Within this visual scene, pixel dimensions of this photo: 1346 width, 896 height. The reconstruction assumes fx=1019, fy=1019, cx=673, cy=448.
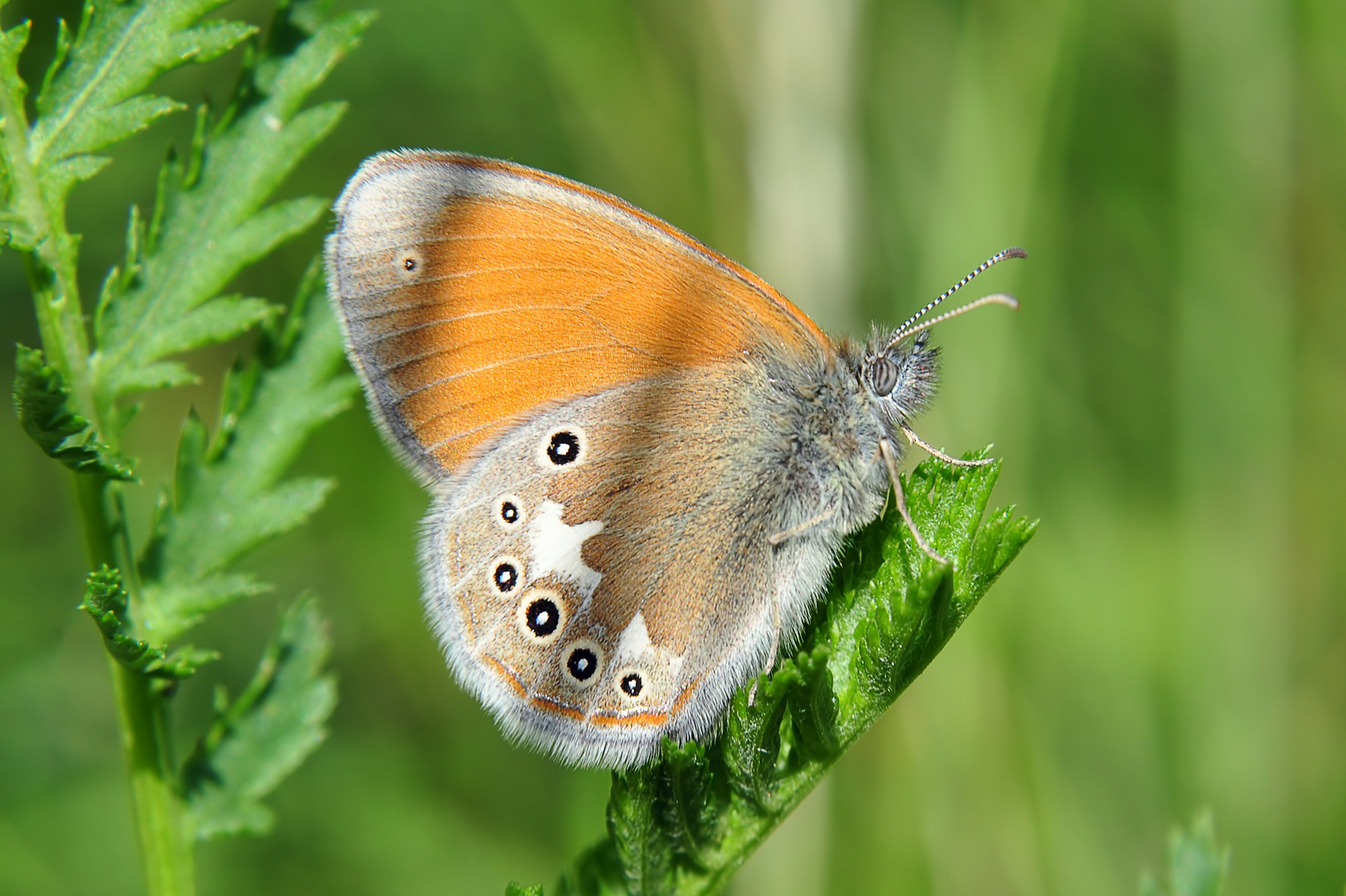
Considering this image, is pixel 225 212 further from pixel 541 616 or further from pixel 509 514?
pixel 541 616

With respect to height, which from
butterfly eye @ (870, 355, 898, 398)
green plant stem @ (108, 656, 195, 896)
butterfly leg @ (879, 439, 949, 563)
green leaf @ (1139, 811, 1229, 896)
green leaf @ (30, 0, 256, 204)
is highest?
green leaf @ (30, 0, 256, 204)

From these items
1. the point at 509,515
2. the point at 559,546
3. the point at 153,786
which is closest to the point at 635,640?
the point at 559,546

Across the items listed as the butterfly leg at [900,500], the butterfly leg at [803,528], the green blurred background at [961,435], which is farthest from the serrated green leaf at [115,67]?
the green blurred background at [961,435]

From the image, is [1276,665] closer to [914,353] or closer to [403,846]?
[914,353]

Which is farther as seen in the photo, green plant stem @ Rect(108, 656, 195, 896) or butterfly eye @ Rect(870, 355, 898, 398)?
butterfly eye @ Rect(870, 355, 898, 398)

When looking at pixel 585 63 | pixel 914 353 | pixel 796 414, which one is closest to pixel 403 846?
pixel 796 414

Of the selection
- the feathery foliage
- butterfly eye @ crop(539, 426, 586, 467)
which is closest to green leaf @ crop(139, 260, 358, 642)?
the feathery foliage

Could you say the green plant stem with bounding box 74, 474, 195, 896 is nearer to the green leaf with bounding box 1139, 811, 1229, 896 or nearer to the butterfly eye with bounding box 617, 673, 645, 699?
the butterfly eye with bounding box 617, 673, 645, 699
